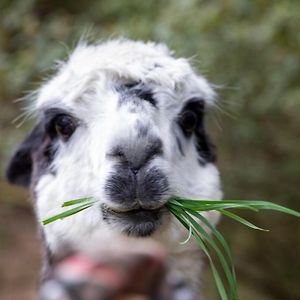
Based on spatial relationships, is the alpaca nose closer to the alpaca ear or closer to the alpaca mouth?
the alpaca mouth

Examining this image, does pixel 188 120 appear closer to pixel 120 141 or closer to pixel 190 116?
pixel 190 116

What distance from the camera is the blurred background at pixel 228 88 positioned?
4.68m

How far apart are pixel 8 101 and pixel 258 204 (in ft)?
18.7

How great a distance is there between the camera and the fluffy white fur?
99.2 inches

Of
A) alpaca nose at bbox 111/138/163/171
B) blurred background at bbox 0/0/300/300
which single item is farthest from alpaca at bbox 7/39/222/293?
blurred background at bbox 0/0/300/300

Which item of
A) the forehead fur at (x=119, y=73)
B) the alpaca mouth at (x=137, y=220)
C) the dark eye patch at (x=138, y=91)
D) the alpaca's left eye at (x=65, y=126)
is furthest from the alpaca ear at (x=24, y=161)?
the alpaca mouth at (x=137, y=220)

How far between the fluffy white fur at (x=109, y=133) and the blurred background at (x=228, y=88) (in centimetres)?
70

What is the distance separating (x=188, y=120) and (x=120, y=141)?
0.75 meters

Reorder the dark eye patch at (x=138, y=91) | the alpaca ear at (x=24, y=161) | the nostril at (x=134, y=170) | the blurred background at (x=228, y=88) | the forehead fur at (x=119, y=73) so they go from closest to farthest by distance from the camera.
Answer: the nostril at (x=134, y=170), the dark eye patch at (x=138, y=91), the forehead fur at (x=119, y=73), the alpaca ear at (x=24, y=161), the blurred background at (x=228, y=88)

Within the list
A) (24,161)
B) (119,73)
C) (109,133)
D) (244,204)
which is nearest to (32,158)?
(24,161)

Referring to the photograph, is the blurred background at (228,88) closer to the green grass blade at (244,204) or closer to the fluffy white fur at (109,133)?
the fluffy white fur at (109,133)

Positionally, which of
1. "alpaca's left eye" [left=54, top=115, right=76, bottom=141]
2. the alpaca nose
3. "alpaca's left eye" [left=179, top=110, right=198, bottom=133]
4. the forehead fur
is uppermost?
the forehead fur

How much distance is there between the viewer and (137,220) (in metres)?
2.37

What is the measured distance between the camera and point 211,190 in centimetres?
303
